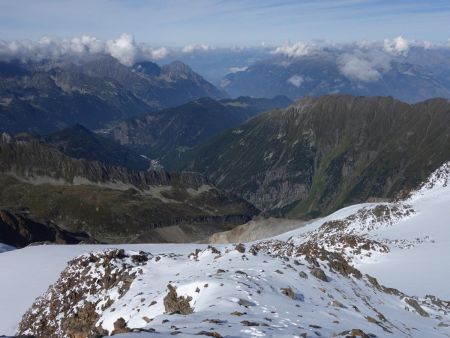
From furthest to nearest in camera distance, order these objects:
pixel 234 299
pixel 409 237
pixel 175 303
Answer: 1. pixel 409 237
2. pixel 175 303
3. pixel 234 299

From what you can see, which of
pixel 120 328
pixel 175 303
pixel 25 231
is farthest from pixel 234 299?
pixel 25 231

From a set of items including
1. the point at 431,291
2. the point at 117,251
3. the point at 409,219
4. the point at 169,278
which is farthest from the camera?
the point at 409,219

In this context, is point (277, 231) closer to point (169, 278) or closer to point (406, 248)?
point (406, 248)

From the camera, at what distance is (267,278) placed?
23688 mm

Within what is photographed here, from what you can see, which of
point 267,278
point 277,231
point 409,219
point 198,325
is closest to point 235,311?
point 198,325

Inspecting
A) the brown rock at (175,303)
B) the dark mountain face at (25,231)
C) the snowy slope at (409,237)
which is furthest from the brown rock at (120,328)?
the dark mountain face at (25,231)

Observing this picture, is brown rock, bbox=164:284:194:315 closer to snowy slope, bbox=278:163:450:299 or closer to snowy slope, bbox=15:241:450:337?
snowy slope, bbox=15:241:450:337

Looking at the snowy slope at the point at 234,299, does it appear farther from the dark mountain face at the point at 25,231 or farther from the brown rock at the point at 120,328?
the dark mountain face at the point at 25,231

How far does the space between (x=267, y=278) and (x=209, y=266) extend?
4824mm

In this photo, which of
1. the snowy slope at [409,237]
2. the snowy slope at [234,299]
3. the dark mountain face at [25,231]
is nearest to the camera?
the snowy slope at [234,299]

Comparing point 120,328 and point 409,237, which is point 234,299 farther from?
point 409,237

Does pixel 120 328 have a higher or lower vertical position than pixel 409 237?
higher

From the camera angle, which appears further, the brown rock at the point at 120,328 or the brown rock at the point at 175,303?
the brown rock at the point at 175,303

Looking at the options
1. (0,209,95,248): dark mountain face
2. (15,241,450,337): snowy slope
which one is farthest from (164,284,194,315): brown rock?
(0,209,95,248): dark mountain face
